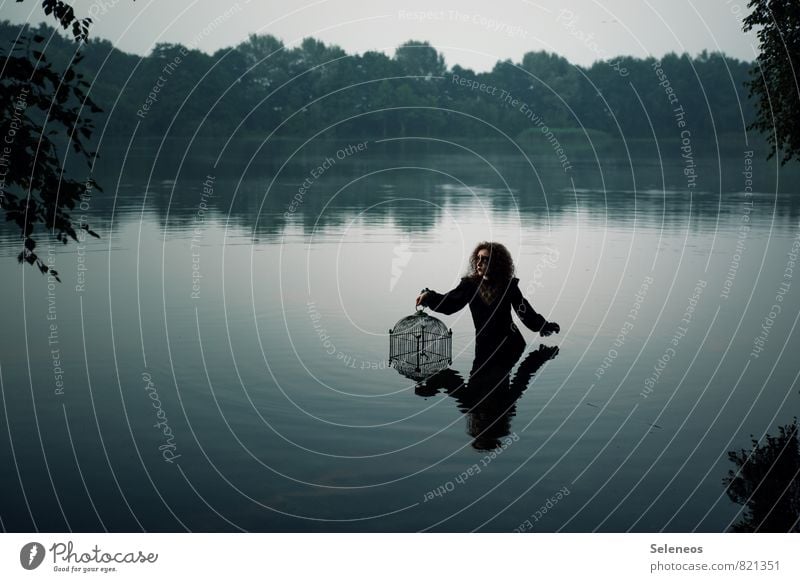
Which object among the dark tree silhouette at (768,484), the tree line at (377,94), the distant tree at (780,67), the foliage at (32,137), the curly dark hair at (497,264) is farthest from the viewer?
the tree line at (377,94)

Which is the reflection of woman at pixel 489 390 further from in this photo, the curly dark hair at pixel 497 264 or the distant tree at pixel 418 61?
the distant tree at pixel 418 61

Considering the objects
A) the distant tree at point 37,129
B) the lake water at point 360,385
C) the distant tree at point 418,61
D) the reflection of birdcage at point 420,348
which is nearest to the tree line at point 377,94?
the distant tree at point 418,61

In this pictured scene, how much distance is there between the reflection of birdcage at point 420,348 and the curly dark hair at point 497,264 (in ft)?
3.27

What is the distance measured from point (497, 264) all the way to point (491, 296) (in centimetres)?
52

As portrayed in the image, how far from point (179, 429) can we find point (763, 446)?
22.0 ft

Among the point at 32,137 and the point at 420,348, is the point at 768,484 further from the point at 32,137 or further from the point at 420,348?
the point at 32,137

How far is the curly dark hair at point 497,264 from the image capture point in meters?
14.0

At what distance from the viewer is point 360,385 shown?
13.6m

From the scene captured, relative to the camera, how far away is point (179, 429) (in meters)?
11.6

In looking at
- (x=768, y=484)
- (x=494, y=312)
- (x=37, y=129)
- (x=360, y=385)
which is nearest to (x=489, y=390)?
(x=494, y=312)

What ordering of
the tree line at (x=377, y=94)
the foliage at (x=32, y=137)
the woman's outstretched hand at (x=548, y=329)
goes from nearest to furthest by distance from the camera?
the foliage at (x=32, y=137) → the woman's outstretched hand at (x=548, y=329) → the tree line at (x=377, y=94)

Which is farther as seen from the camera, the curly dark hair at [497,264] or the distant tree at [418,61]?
the distant tree at [418,61]

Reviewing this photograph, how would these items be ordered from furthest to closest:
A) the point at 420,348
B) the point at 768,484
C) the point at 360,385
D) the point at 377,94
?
the point at 377,94 → the point at 420,348 → the point at 360,385 → the point at 768,484

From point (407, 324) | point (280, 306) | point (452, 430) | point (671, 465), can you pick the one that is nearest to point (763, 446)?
point (671, 465)
